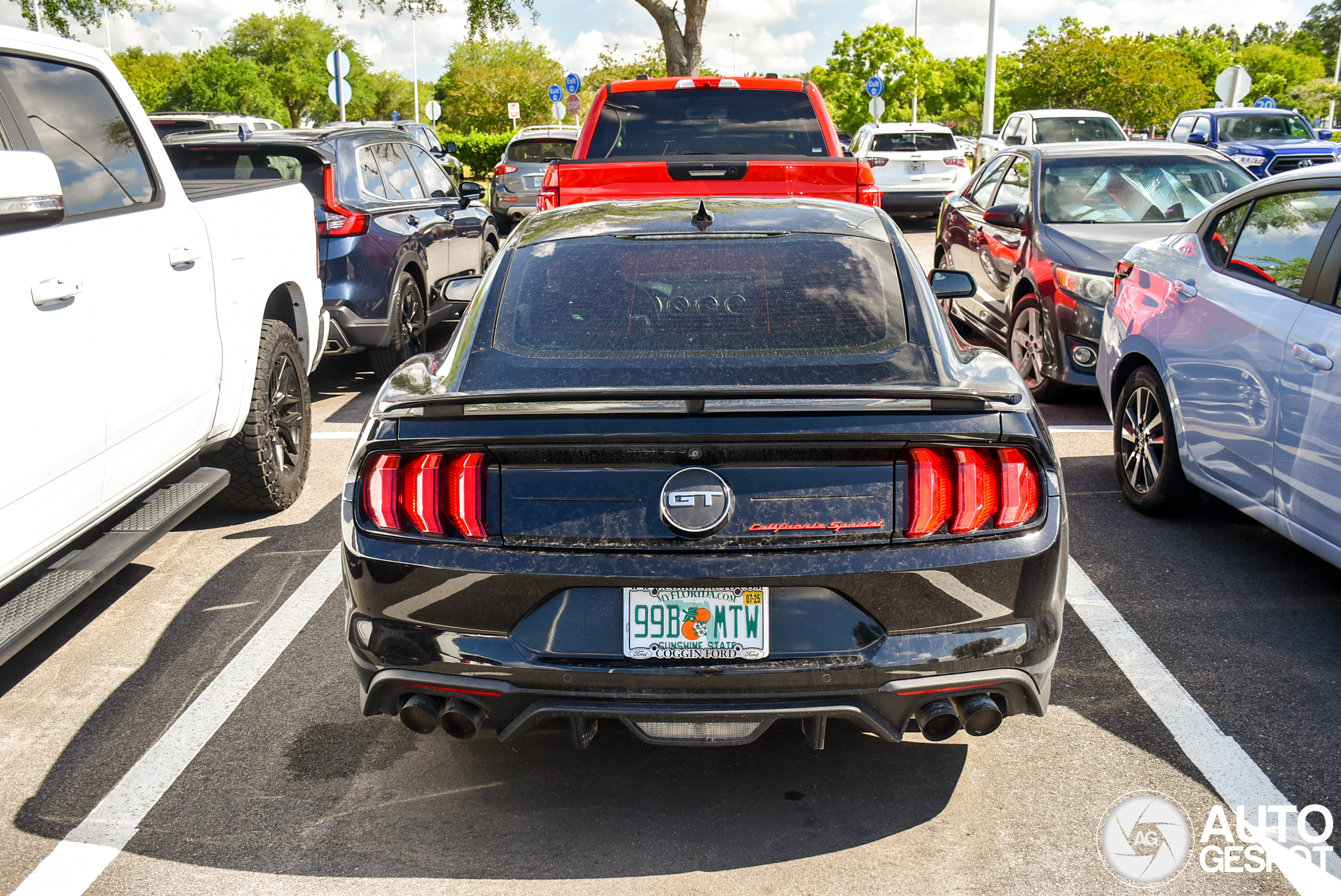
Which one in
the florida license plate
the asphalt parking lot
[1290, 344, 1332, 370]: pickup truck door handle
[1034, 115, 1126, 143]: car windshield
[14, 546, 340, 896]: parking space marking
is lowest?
[14, 546, 340, 896]: parking space marking

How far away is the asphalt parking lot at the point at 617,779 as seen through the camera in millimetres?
3068

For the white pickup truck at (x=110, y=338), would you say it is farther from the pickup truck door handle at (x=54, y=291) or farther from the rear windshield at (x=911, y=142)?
the rear windshield at (x=911, y=142)

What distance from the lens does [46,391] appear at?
3537mm

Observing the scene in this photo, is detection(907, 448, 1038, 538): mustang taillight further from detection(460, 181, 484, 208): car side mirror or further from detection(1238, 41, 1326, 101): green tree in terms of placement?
detection(1238, 41, 1326, 101): green tree

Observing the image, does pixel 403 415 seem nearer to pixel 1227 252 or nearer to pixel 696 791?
pixel 696 791

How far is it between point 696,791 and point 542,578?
36.6 inches

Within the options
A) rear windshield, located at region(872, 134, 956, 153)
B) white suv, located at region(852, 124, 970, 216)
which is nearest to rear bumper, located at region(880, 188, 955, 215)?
white suv, located at region(852, 124, 970, 216)

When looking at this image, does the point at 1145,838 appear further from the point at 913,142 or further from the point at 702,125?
the point at 913,142

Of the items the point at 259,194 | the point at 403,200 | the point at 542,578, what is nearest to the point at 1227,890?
the point at 542,578

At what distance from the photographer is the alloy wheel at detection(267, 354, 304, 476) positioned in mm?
5910

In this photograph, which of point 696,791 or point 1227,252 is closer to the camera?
point 696,791

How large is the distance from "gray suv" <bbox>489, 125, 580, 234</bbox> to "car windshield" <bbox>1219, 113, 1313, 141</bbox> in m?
12.9

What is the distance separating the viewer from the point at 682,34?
29547 millimetres

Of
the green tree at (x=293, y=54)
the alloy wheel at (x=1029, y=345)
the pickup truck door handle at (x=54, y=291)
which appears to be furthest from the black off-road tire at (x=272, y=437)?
the green tree at (x=293, y=54)
